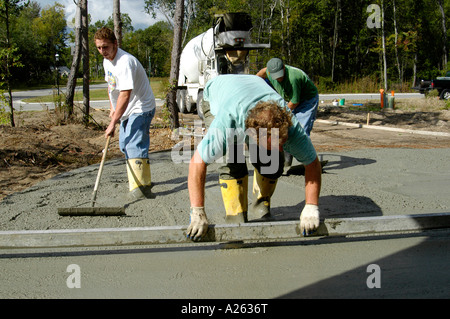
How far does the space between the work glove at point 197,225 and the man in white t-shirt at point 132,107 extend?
2.02m

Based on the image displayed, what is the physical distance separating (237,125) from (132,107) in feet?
7.43

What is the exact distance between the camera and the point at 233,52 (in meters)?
4.62

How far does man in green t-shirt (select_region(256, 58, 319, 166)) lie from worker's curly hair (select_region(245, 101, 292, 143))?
2715mm

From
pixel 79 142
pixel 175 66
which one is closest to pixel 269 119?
pixel 79 142

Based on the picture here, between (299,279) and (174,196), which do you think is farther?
(174,196)

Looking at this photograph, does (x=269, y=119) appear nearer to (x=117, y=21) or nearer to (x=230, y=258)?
(x=230, y=258)

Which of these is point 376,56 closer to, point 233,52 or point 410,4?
point 410,4

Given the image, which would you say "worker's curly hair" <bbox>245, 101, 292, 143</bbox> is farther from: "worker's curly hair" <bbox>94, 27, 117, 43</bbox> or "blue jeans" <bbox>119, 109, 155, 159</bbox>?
"worker's curly hair" <bbox>94, 27, 117, 43</bbox>

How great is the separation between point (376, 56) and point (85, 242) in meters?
41.2

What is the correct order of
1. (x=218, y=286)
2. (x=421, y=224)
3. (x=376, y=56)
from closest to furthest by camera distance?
(x=218, y=286) < (x=421, y=224) < (x=376, y=56)

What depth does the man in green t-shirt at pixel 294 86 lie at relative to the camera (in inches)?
202
